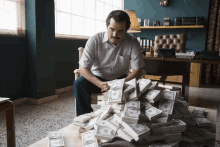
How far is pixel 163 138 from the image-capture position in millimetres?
939

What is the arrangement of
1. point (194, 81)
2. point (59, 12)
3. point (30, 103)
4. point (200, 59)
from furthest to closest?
point (194, 81) < point (59, 12) < point (30, 103) < point (200, 59)

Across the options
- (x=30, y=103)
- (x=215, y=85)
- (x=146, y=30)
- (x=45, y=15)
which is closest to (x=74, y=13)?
(x=45, y=15)

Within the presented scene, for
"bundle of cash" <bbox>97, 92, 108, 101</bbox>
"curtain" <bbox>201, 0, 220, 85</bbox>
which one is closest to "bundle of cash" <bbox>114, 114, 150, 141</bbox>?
"bundle of cash" <bbox>97, 92, 108, 101</bbox>

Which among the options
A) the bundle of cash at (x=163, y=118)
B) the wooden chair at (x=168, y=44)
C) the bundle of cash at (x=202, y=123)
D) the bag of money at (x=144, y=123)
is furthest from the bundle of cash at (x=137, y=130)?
the wooden chair at (x=168, y=44)

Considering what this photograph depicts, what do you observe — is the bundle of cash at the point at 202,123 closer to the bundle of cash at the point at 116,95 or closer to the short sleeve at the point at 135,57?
the bundle of cash at the point at 116,95

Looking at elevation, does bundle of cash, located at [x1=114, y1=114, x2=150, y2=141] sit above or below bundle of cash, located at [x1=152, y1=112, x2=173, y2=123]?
below

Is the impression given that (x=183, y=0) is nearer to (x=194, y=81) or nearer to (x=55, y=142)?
(x=194, y=81)

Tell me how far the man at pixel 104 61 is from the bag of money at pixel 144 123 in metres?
0.58

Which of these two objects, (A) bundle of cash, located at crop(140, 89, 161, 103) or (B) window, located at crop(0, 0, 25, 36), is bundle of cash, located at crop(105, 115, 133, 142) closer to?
(A) bundle of cash, located at crop(140, 89, 161, 103)

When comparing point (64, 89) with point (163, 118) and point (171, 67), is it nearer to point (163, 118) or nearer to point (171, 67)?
point (171, 67)

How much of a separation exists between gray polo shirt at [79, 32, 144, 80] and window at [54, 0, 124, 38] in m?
1.60

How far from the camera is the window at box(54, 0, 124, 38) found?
3.33 meters

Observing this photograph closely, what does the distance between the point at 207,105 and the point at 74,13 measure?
290cm

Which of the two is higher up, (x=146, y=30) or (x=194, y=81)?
(x=146, y=30)
